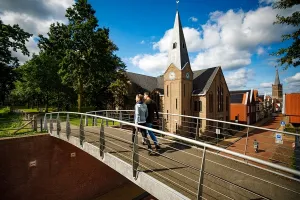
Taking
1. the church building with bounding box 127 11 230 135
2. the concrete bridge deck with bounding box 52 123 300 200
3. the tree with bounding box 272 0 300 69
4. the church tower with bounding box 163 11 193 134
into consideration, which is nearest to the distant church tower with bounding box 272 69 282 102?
the church building with bounding box 127 11 230 135

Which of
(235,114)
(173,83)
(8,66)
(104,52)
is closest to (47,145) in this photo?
(104,52)

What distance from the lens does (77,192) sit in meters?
10.1

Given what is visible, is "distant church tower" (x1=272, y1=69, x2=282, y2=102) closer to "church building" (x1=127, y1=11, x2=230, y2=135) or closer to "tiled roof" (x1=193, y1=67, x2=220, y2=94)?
"church building" (x1=127, y1=11, x2=230, y2=135)

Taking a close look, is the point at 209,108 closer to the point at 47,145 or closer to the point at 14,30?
the point at 47,145

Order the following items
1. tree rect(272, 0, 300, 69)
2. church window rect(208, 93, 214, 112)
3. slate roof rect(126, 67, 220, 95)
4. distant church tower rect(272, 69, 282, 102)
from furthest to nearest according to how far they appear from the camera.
Answer: 1. distant church tower rect(272, 69, 282, 102)
2. slate roof rect(126, 67, 220, 95)
3. church window rect(208, 93, 214, 112)
4. tree rect(272, 0, 300, 69)

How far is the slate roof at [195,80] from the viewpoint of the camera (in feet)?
92.8

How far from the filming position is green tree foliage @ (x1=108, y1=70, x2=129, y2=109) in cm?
2457

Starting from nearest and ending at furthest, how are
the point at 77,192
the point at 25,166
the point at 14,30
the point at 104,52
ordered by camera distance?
the point at 25,166 → the point at 77,192 → the point at 14,30 → the point at 104,52

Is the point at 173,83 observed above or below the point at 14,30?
below

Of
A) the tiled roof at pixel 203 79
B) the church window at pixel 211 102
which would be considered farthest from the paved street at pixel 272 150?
the tiled roof at pixel 203 79

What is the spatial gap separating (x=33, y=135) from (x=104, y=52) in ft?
45.9

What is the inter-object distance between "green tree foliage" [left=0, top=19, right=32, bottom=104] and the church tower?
19700 mm

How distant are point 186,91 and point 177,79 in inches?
99.3

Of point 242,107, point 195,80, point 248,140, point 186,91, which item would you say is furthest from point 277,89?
point 186,91
